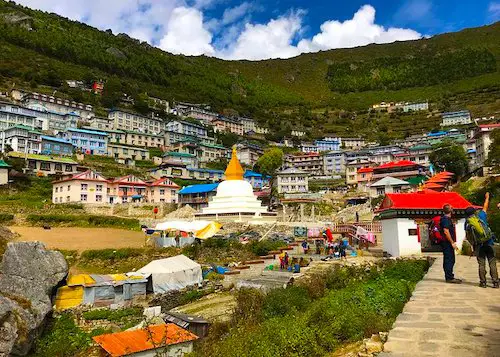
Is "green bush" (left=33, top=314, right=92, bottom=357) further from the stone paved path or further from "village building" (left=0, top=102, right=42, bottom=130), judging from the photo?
"village building" (left=0, top=102, right=42, bottom=130)

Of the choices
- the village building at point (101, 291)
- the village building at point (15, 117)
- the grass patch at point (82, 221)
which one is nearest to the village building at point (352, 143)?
the village building at point (15, 117)

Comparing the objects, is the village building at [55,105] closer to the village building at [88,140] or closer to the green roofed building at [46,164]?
the village building at [88,140]

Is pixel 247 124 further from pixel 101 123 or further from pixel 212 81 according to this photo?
pixel 212 81

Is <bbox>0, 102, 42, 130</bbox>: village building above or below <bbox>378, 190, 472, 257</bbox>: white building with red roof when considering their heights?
above

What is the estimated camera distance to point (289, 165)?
97.3 metres

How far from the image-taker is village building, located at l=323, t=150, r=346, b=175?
9353 cm

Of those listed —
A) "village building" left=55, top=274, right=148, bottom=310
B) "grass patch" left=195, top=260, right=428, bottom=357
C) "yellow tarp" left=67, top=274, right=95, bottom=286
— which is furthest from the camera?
"yellow tarp" left=67, top=274, right=95, bottom=286

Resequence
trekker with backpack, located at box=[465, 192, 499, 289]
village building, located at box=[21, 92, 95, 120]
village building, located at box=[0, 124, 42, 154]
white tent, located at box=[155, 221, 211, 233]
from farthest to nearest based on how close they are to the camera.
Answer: village building, located at box=[21, 92, 95, 120] → village building, located at box=[0, 124, 42, 154] → white tent, located at box=[155, 221, 211, 233] → trekker with backpack, located at box=[465, 192, 499, 289]

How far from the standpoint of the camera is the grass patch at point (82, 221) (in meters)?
40.4

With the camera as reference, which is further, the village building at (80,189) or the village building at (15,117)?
the village building at (15,117)

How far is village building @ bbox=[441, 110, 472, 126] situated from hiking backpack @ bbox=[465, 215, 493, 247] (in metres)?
119

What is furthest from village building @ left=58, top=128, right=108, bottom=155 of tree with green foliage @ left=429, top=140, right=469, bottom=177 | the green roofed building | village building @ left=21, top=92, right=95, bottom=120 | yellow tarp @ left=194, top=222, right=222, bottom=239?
tree with green foliage @ left=429, top=140, right=469, bottom=177

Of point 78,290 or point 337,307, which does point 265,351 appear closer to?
point 337,307

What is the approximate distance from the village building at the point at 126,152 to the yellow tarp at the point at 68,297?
197 feet
